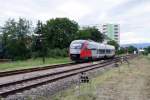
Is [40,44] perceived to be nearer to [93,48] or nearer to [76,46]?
[93,48]

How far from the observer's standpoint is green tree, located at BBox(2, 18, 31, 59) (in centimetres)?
7756

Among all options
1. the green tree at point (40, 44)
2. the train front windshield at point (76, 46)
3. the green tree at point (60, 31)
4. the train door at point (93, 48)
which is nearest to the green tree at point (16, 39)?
the green tree at point (40, 44)

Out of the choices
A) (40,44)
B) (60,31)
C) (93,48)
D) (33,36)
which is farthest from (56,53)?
(60,31)

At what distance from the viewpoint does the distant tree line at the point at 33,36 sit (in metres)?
77.6

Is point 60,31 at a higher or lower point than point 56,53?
higher

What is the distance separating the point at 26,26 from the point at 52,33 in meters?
8.61

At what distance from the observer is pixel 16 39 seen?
87.9 m

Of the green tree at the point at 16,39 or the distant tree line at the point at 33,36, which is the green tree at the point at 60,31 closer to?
the distant tree line at the point at 33,36

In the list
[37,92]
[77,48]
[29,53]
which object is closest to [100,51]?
[77,48]

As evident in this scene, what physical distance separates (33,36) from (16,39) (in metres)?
5.19

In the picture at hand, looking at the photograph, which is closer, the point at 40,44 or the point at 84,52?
the point at 84,52

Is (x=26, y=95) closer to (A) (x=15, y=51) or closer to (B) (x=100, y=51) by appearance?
(B) (x=100, y=51)

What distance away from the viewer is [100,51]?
161 feet

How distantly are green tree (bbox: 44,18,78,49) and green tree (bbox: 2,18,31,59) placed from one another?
7.03 m
